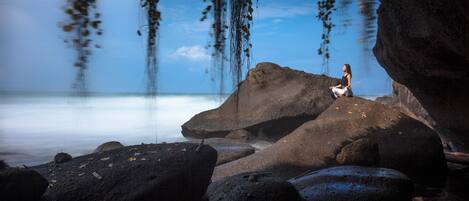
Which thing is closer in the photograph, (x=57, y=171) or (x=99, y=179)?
(x=99, y=179)

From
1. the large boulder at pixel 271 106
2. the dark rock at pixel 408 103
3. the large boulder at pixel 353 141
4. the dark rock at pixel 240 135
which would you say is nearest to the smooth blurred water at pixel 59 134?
the large boulder at pixel 353 141

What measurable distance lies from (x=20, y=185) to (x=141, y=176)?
40.4 inches

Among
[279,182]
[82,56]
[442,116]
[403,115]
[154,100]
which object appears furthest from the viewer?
[403,115]

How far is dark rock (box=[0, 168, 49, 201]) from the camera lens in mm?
3281

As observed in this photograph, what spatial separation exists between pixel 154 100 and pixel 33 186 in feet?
5.64

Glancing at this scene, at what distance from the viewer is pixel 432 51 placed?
4203mm

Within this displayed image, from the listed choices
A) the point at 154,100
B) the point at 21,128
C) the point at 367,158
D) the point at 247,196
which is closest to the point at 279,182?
the point at 247,196

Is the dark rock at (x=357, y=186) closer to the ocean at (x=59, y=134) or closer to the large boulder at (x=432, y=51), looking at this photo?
the large boulder at (x=432, y=51)

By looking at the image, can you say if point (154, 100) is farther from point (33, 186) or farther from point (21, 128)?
point (21, 128)

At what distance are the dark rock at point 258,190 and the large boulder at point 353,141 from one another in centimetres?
279

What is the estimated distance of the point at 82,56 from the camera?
219cm

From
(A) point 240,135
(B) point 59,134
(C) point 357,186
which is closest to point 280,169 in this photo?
(C) point 357,186

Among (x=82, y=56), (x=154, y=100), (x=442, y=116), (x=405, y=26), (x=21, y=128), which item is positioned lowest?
(x=21, y=128)

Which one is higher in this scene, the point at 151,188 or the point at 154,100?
the point at 154,100
